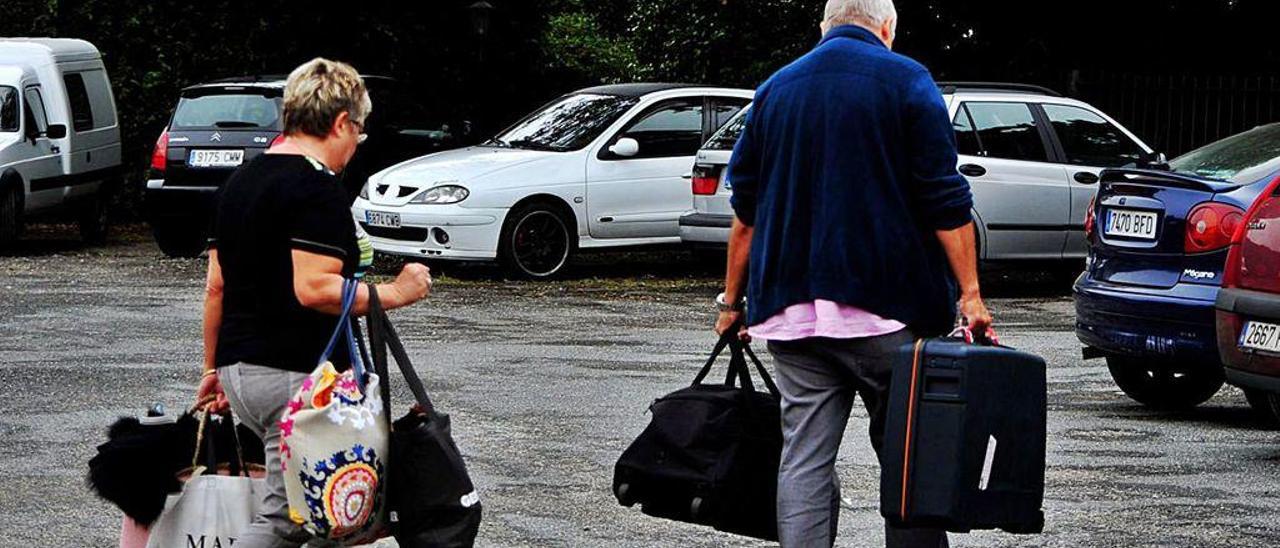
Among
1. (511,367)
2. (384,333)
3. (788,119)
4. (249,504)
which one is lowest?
(511,367)

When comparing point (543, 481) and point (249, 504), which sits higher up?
point (249, 504)

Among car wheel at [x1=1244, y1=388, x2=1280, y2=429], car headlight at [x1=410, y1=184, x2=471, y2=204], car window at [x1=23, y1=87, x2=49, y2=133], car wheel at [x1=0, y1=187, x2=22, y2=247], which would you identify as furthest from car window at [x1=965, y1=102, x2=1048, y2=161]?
car window at [x1=23, y1=87, x2=49, y2=133]

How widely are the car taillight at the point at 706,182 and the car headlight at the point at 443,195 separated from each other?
71.0 inches

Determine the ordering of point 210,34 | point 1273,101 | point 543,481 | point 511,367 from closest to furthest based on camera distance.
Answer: point 543,481
point 511,367
point 1273,101
point 210,34

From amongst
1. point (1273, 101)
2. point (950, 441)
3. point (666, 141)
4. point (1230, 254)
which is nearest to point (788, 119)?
point (950, 441)

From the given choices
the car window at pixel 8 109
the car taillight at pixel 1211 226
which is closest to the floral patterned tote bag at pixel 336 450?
the car taillight at pixel 1211 226

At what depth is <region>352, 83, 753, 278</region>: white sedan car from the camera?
55.7 feet

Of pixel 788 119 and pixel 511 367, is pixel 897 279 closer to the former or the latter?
pixel 788 119

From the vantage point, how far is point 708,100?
18328 millimetres

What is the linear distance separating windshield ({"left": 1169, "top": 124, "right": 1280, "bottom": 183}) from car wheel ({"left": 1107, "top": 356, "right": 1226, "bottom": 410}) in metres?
0.96

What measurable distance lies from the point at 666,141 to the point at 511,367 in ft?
21.5

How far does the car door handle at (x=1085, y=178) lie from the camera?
16.7m

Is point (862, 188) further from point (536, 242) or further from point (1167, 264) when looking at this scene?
point (536, 242)

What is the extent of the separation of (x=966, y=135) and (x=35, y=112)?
961 centimetres
